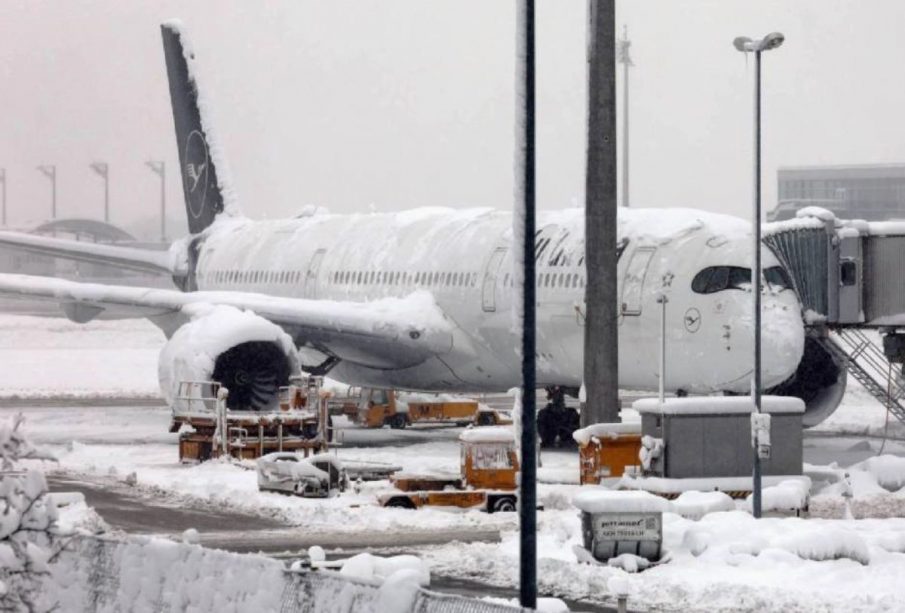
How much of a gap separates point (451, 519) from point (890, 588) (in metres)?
7.69

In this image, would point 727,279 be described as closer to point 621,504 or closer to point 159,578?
point 621,504

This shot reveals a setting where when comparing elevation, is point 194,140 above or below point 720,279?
above

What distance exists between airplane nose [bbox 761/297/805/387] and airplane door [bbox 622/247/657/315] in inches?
87.9

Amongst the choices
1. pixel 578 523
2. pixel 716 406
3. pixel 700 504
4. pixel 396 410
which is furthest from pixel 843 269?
pixel 396 410

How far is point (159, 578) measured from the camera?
50.4 ft

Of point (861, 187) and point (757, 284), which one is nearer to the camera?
point (757, 284)

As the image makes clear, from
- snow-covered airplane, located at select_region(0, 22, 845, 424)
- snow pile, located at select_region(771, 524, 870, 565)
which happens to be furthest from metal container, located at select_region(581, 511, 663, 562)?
snow-covered airplane, located at select_region(0, 22, 845, 424)

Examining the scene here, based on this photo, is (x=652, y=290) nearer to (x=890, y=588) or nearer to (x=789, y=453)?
(x=789, y=453)

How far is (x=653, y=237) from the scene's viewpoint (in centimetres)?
3234

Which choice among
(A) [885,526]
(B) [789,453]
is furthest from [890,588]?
(B) [789,453]

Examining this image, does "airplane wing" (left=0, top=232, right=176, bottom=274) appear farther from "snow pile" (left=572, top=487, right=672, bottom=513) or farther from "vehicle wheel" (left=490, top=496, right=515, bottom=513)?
"snow pile" (left=572, top=487, right=672, bottom=513)

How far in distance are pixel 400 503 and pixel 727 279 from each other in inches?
292

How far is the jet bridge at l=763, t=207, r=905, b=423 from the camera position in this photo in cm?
3247

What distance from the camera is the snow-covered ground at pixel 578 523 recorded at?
754 inches
